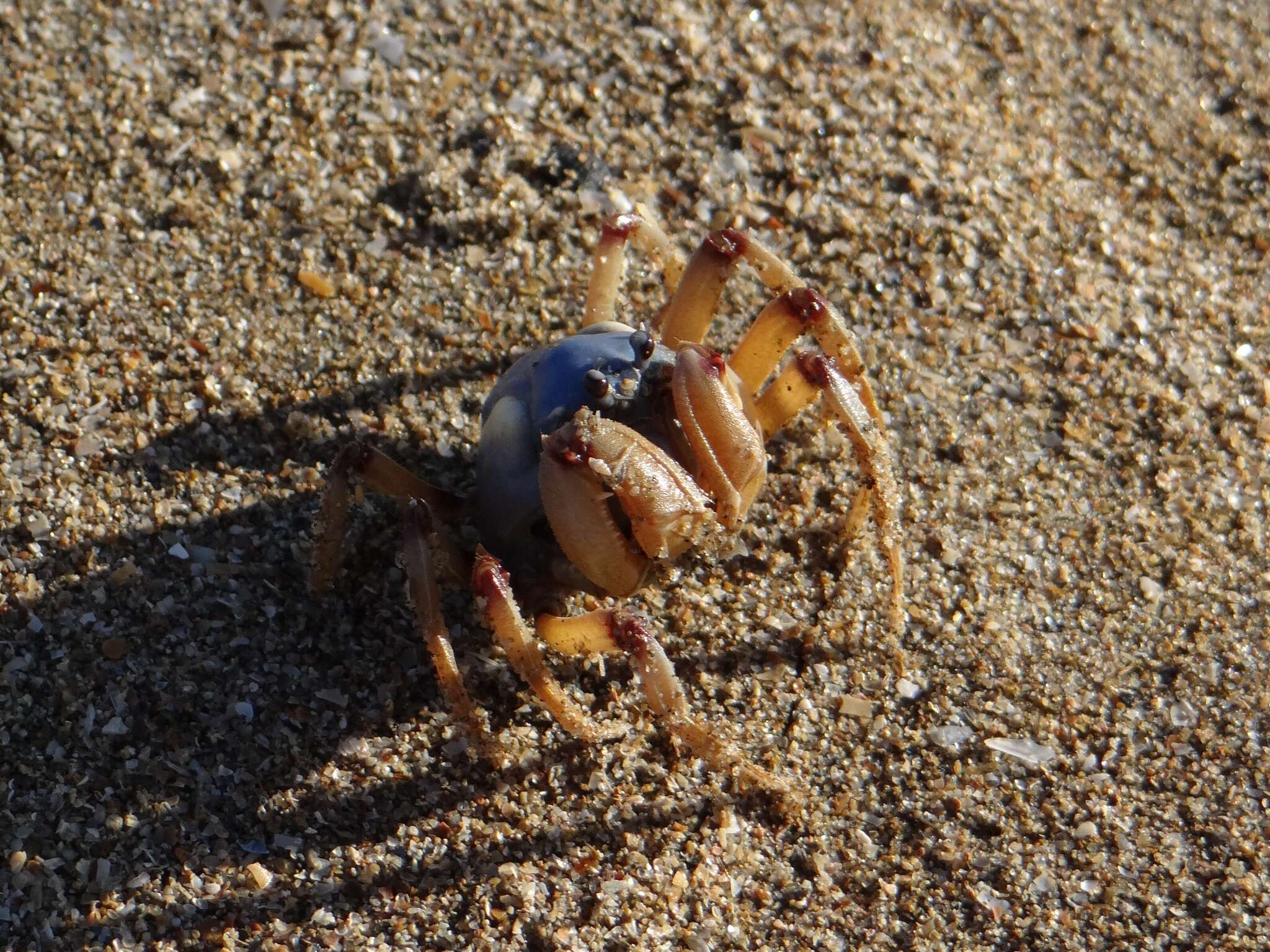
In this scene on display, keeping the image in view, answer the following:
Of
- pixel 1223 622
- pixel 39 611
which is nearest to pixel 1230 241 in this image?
pixel 1223 622

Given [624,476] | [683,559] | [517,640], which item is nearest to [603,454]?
[624,476]

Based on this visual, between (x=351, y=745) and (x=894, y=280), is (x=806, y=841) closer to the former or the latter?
(x=351, y=745)

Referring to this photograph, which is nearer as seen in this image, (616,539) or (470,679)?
(616,539)

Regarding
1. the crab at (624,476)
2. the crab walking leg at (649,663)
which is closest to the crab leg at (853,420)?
the crab at (624,476)

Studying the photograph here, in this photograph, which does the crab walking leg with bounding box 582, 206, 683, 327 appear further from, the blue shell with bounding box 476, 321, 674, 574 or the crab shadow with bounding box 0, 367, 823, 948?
the crab shadow with bounding box 0, 367, 823, 948

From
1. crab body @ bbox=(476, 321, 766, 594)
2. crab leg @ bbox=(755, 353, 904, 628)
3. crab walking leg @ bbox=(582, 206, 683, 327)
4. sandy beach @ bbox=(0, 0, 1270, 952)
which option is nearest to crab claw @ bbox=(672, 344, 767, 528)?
crab body @ bbox=(476, 321, 766, 594)

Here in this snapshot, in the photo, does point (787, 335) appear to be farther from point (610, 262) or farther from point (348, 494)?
point (348, 494)
